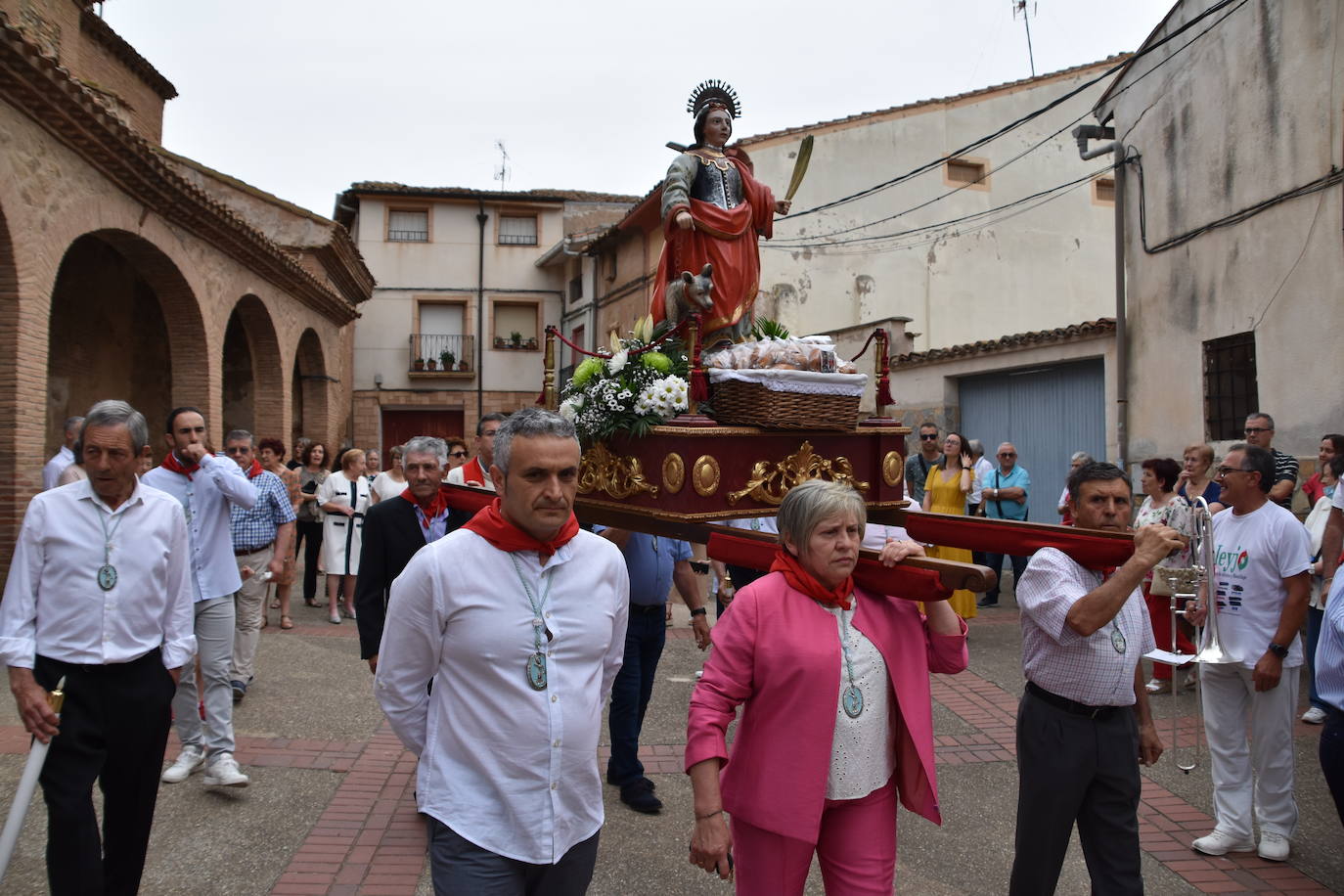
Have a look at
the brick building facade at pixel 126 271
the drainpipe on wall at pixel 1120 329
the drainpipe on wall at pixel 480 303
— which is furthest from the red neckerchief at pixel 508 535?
the drainpipe on wall at pixel 480 303

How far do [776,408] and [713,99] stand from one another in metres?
1.68

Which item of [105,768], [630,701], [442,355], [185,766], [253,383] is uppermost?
[442,355]

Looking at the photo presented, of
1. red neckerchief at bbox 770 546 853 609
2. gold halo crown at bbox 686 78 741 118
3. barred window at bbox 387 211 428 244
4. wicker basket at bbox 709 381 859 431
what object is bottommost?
red neckerchief at bbox 770 546 853 609

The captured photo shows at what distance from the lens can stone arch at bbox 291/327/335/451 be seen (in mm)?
18492

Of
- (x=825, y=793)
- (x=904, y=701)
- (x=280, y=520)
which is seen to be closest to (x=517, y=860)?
(x=825, y=793)

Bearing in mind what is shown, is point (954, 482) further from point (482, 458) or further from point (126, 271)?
point (126, 271)

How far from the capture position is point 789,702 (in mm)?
2594

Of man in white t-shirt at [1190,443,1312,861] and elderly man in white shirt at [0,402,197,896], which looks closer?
elderly man in white shirt at [0,402,197,896]

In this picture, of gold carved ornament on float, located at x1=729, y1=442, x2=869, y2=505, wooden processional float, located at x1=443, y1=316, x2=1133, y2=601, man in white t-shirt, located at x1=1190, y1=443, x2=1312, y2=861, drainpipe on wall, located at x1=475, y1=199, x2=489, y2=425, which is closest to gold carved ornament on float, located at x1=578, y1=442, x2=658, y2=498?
wooden processional float, located at x1=443, y1=316, x2=1133, y2=601

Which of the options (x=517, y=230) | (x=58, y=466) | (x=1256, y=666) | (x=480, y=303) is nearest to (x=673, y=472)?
(x=1256, y=666)

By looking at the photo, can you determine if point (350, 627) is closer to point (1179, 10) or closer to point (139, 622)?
point (139, 622)

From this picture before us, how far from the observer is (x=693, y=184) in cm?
425

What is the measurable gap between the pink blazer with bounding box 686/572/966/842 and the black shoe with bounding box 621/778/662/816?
208 centimetres

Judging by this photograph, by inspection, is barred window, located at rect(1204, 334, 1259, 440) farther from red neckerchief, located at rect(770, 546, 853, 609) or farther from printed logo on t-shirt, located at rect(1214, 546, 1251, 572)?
red neckerchief, located at rect(770, 546, 853, 609)
